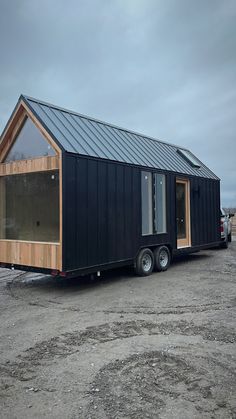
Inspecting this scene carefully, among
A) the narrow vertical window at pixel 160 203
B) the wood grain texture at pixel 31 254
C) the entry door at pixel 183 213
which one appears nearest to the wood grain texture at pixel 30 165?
the wood grain texture at pixel 31 254

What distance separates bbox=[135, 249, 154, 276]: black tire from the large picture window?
281cm

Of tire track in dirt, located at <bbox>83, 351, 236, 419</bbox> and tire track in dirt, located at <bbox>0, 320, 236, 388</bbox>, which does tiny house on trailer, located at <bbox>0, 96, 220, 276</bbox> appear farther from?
tire track in dirt, located at <bbox>83, 351, 236, 419</bbox>

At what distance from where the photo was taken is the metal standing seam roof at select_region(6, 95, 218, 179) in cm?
850

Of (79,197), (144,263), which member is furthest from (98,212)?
(144,263)

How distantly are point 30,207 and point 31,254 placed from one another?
125 centimetres

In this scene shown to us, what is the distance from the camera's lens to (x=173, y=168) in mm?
11953

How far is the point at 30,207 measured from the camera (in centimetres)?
917

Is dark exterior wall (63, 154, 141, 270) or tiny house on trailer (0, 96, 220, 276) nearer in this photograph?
dark exterior wall (63, 154, 141, 270)

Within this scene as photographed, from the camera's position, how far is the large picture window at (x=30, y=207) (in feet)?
27.6

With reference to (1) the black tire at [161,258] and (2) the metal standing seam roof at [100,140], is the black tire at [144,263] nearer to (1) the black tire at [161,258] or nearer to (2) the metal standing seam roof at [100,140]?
(1) the black tire at [161,258]

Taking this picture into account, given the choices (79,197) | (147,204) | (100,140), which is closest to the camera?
(79,197)

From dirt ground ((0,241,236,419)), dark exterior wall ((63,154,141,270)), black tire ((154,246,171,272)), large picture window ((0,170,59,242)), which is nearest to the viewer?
dirt ground ((0,241,236,419))

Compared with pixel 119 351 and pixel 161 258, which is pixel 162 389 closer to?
pixel 119 351

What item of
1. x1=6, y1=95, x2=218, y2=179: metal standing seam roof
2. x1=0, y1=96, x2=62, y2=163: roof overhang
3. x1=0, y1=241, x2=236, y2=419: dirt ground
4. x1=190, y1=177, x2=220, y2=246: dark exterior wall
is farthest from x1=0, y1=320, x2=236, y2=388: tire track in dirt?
x1=190, y1=177, x2=220, y2=246: dark exterior wall
